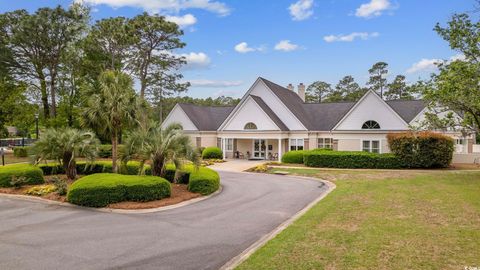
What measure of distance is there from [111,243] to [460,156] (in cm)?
3056

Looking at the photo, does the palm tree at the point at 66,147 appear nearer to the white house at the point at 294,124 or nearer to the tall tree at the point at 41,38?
the white house at the point at 294,124

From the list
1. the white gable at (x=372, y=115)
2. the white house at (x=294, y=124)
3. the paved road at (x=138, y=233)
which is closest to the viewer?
the paved road at (x=138, y=233)

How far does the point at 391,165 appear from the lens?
25.8m

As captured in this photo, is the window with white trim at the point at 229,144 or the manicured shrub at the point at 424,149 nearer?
the manicured shrub at the point at 424,149

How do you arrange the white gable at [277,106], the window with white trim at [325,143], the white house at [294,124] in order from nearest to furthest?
the white house at [294,124]
the window with white trim at [325,143]
the white gable at [277,106]

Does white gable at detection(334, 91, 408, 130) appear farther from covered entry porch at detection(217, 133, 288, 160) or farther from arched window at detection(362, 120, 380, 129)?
covered entry porch at detection(217, 133, 288, 160)

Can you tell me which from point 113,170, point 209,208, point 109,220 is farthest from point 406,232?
point 113,170

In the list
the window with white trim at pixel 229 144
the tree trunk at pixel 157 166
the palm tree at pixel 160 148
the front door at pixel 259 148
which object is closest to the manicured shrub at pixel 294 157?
the front door at pixel 259 148

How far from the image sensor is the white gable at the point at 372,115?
3095 centimetres

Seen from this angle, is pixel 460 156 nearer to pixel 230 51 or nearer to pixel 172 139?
pixel 230 51

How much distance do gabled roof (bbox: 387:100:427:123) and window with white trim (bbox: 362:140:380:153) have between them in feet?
12.0

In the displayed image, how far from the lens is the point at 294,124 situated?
115 ft

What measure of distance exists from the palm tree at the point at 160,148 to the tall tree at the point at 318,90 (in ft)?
213

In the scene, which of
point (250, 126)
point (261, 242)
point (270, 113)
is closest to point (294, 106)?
point (270, 113)
